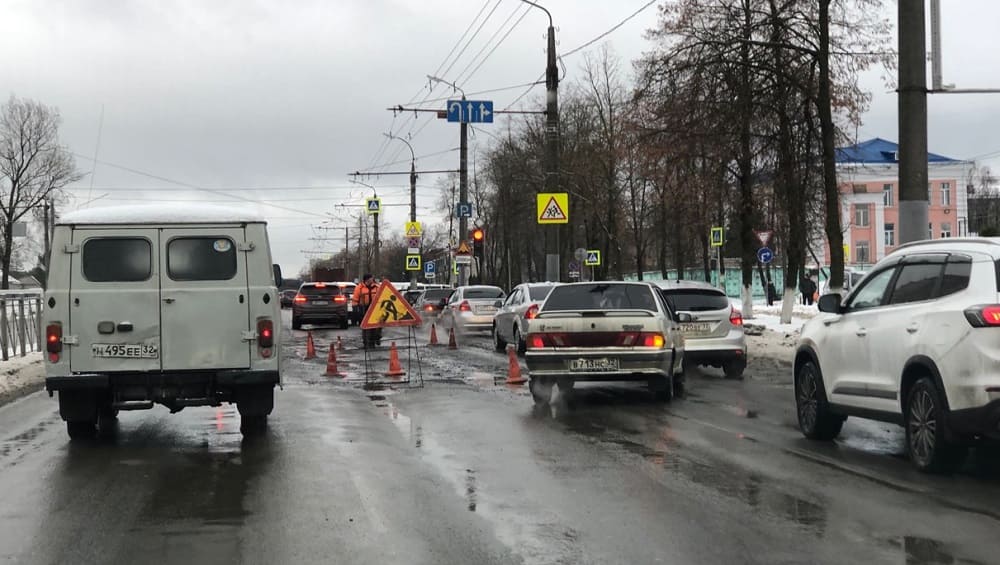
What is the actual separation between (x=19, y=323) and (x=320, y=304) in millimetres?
14337

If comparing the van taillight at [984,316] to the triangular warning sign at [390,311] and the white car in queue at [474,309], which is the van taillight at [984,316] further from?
the white car in queue at [474,309]

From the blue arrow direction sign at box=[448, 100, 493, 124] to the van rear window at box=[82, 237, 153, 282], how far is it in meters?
20.7

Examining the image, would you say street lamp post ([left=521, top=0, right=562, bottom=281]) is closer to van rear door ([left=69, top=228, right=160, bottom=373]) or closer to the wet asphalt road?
the wet asphalt road

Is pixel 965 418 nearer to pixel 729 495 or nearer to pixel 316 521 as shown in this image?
pixel 729 495

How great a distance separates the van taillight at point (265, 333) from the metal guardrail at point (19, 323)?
482 inches

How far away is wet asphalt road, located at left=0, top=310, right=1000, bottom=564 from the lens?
594cm

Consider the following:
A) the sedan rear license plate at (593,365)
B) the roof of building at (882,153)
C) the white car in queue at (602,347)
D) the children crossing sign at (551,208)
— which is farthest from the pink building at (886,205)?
the sedan rear license plate at (593,365)

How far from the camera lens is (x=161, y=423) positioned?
11.9 meters

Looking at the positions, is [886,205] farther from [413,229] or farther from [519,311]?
[519,311]

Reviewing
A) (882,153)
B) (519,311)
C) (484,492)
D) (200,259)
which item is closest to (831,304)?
(484,492)

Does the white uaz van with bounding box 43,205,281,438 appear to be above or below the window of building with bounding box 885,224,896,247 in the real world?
below

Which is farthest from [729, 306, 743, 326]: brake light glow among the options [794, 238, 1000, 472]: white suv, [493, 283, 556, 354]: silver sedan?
[794, 238, 1000, 472]: white suv

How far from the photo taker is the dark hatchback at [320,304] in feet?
117

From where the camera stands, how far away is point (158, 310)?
33.2 feet
